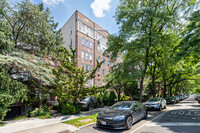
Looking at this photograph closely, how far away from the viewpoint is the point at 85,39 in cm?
2802

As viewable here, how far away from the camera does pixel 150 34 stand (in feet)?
51.0

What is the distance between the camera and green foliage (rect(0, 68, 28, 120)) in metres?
7.55

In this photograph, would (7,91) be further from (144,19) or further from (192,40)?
(144,19)

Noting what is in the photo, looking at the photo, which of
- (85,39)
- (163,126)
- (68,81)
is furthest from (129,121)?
(85,39)

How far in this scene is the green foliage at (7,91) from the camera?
7.55m

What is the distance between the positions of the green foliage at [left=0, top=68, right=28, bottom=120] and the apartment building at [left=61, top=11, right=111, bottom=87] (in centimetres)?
1600

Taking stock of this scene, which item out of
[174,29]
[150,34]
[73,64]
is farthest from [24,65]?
[174,29]

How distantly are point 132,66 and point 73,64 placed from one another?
8.05 meters

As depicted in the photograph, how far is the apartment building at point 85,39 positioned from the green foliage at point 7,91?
1600 centimetres

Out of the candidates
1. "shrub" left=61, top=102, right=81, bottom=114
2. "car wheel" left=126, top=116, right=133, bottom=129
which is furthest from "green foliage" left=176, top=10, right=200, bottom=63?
"shrub" left=61, top=102, right=81, bottom=114

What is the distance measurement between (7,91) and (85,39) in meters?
21.6

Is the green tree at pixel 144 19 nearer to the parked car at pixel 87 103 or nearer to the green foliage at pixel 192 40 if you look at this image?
the green foliage at pixel 192 40

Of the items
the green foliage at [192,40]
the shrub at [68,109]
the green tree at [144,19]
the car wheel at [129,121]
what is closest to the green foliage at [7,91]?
the shrub at [68,109]

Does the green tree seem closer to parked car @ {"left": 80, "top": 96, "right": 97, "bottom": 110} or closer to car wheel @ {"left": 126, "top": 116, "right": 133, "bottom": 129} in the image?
parked car @ {"left": 80, "top": 96, "right": 97, "bottom": 110}
